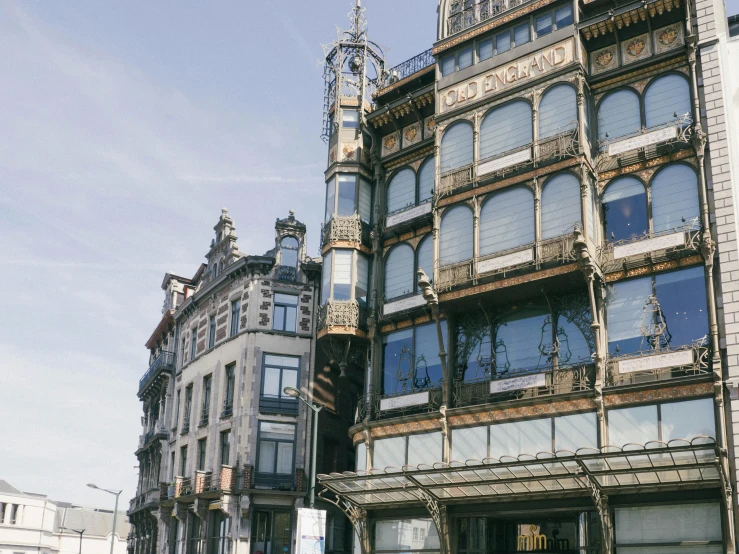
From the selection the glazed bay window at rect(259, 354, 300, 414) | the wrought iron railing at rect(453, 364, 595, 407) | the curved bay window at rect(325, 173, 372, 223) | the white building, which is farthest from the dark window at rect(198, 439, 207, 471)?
the white building

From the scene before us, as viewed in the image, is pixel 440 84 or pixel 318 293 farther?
pixel 318 293

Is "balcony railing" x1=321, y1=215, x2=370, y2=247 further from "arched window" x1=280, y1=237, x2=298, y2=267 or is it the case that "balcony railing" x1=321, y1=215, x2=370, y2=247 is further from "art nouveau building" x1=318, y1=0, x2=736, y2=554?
"arched window" x1=280, y1=237, x2=298, y2=267

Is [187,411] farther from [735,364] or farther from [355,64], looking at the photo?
[735,364]

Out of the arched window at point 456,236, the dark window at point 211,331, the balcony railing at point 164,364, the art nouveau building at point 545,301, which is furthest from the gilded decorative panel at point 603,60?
the balcony railing at point 164,364

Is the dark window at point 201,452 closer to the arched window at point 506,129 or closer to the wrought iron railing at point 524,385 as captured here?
the wrought iron railing at point 524,385

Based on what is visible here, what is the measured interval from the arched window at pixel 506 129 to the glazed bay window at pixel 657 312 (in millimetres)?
6400

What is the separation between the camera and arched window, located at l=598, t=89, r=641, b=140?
2928 cm

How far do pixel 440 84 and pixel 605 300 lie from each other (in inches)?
440

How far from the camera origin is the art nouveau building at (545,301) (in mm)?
25391

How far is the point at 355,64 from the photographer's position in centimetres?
3975

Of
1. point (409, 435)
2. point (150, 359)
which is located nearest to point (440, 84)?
point (409, 435)

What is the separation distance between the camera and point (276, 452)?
1569 inches

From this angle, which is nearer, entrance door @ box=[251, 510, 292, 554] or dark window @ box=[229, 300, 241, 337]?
entrance door @ box=[251, 510, 292, 554]

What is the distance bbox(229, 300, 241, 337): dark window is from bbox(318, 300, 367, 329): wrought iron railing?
9.03 meters
